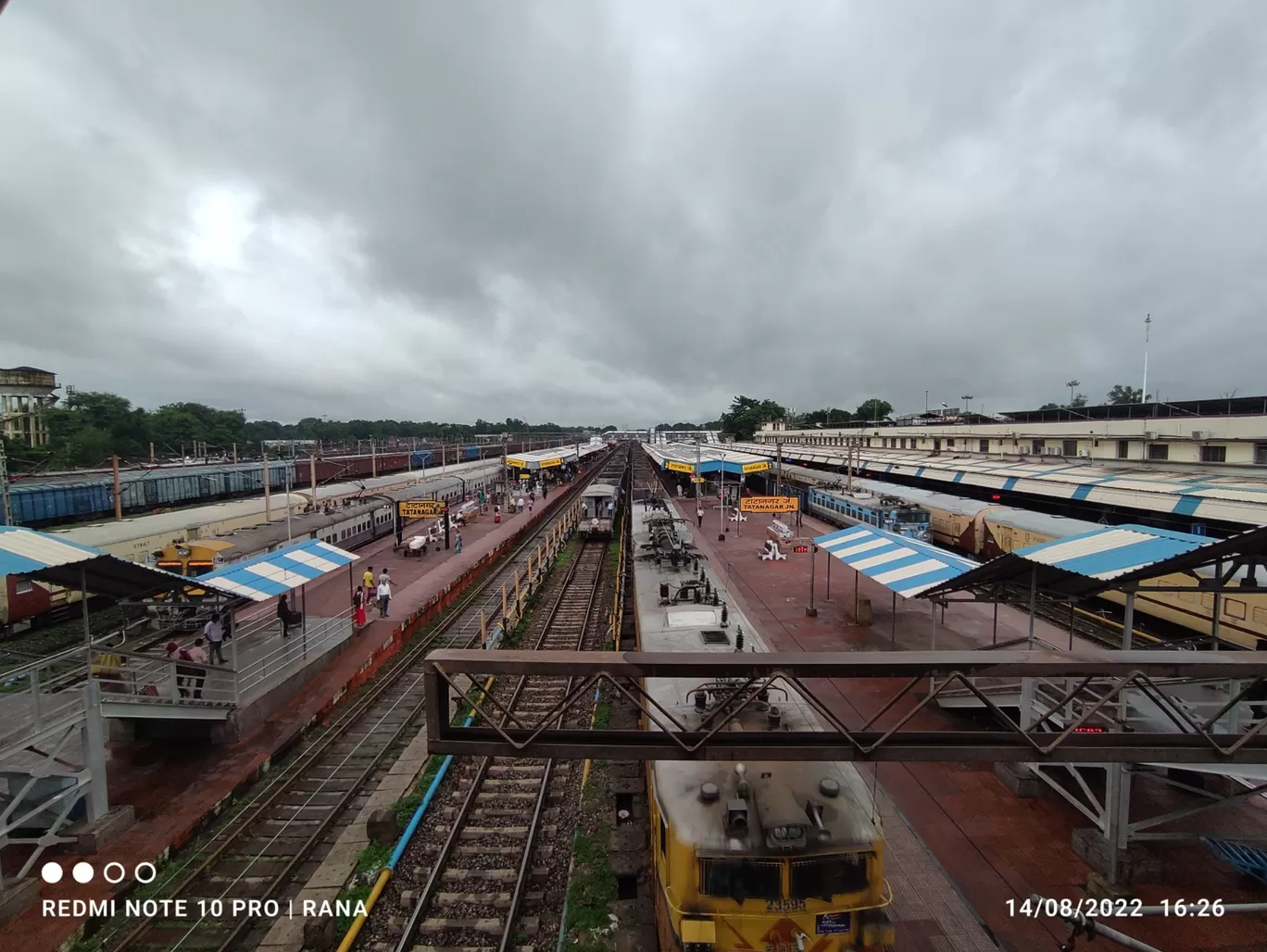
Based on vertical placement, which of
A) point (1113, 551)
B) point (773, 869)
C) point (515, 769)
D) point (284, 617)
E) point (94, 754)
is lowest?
point (515, 769)

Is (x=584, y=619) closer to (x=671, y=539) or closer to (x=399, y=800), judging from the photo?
(x=671, y=539)

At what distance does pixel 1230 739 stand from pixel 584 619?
16.1 meters

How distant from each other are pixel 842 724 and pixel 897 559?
10.3m

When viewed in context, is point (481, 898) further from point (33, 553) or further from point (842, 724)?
point (33, 553)

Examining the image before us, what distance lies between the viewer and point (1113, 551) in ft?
26.1

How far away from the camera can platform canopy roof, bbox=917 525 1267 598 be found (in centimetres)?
Answer: 649

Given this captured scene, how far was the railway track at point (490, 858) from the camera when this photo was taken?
7.38 metres

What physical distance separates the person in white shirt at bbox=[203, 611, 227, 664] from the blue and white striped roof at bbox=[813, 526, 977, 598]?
14.1m

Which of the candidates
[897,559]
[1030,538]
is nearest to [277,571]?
[897,559]

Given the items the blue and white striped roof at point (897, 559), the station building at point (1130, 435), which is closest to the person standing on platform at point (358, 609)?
the blue and white striped roof at point (897, 559)

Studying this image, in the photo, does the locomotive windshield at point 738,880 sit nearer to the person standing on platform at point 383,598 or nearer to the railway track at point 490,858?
the railway track at point 490,858

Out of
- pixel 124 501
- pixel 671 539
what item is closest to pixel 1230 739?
pixel 671 539

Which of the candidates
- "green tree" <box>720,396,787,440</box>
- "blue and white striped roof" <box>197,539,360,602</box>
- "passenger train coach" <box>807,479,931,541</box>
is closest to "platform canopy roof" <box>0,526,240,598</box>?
"blue and white striped roof" <box>197,539,360,602</box>

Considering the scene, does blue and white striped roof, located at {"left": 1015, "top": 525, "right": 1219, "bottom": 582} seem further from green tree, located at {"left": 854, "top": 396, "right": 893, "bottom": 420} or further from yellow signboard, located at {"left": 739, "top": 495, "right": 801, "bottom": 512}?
green tree, located at {"left": 854, "top": 396, "right": 893, "bottom": 420}
